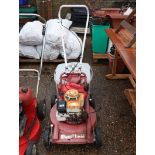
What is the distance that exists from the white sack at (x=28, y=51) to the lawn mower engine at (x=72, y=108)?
142cm

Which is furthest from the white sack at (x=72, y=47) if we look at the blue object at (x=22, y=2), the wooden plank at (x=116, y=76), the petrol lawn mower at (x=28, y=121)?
the blue object at (x=22, y=2)

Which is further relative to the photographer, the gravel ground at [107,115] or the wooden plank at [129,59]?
the gravel ground at [107,115]

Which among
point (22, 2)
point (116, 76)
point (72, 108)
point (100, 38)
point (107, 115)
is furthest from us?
point (22, 2)

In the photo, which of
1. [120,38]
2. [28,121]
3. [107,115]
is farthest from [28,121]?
[120,38]

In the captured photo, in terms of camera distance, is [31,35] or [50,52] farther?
[50,52]

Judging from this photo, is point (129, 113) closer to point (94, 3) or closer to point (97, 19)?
point (97, 19)

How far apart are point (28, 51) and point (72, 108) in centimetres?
158

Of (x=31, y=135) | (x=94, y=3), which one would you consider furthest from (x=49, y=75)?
(x=94, y=3)

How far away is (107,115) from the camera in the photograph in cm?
211

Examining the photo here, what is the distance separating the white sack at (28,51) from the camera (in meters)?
2.93

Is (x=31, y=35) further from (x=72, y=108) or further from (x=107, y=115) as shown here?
(x=72, y=108)

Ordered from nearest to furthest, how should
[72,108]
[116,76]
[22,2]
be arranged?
1. [72,108]
2. [116,76]
3. [22,2]

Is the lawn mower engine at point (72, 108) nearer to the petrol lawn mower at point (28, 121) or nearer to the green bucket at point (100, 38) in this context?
→ the petrol lawn mower at point (28, 121)
